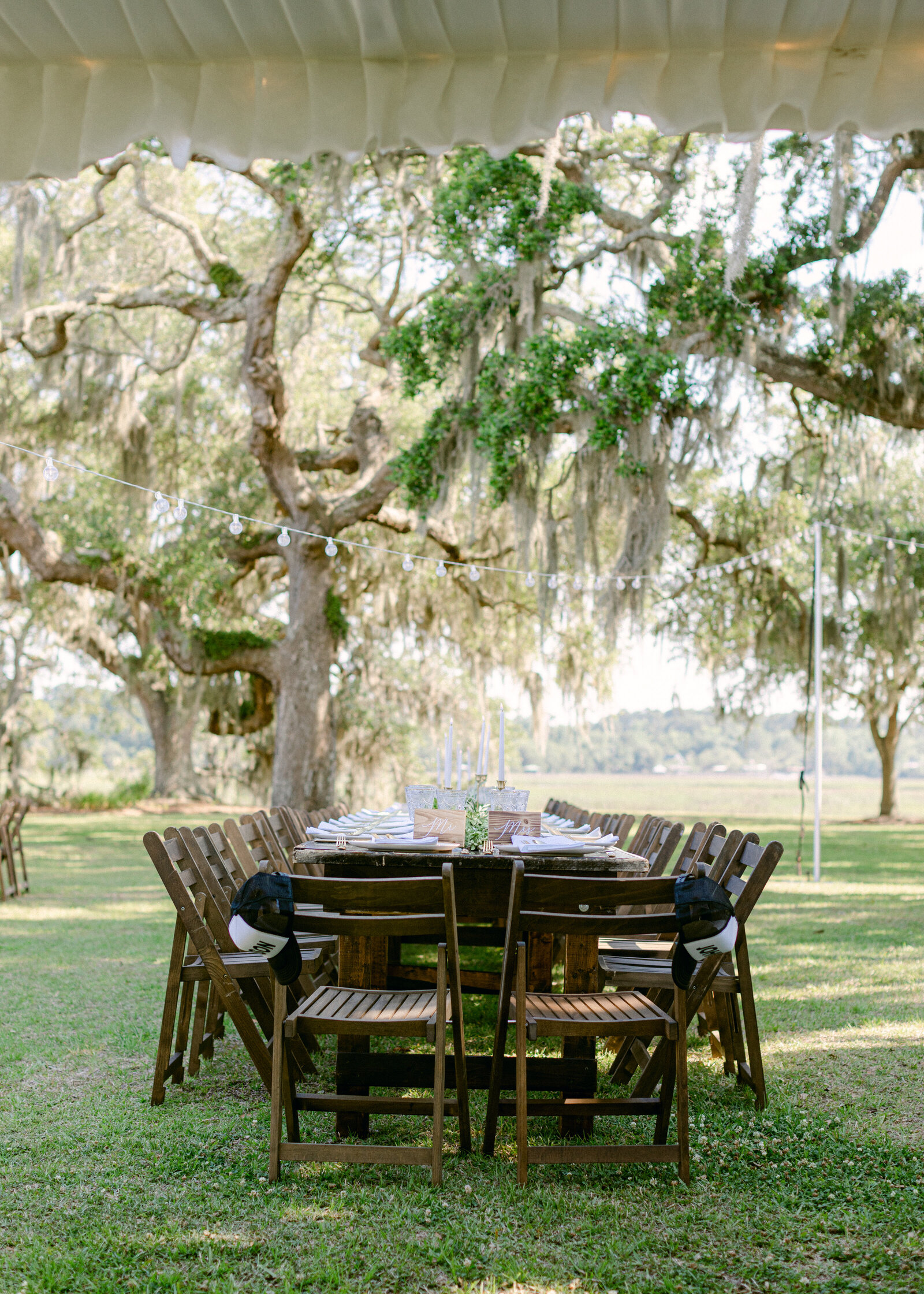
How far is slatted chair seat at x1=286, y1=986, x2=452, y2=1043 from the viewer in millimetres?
2662

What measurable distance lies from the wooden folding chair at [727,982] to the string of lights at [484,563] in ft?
18.8

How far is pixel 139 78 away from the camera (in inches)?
74.8

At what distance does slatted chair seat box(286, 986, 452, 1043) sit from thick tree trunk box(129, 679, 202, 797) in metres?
14.1

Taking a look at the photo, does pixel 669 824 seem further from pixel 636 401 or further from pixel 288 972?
pixel 636 401

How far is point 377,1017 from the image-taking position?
2721 mm

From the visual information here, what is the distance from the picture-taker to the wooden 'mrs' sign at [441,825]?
376 centimetres

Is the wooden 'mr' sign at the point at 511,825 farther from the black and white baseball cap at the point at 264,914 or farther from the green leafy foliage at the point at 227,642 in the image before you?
the green leafy foliage at the point at 227,642

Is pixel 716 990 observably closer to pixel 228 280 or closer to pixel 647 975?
pixel 647 975

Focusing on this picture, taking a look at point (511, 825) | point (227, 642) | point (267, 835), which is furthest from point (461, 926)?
point (227, 642)

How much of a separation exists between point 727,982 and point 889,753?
A: 747 inches

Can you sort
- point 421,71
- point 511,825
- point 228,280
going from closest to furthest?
1. point 421,71
2. point 511,825
3. point 228,280

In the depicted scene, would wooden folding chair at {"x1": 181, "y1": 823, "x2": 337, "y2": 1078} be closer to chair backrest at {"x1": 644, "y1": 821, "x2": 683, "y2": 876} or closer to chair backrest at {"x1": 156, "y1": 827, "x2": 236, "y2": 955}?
chair backrest at {"x1": 156, "y1": 827, "x2": 236, "y2": 955}

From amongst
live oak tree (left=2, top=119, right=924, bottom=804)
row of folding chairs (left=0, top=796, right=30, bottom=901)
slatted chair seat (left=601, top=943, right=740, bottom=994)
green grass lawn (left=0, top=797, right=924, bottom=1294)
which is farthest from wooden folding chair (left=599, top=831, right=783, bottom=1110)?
row of folding chairs (left=0, top=796, right=30, bottom=901)

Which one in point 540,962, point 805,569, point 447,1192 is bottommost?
point 447,1192
